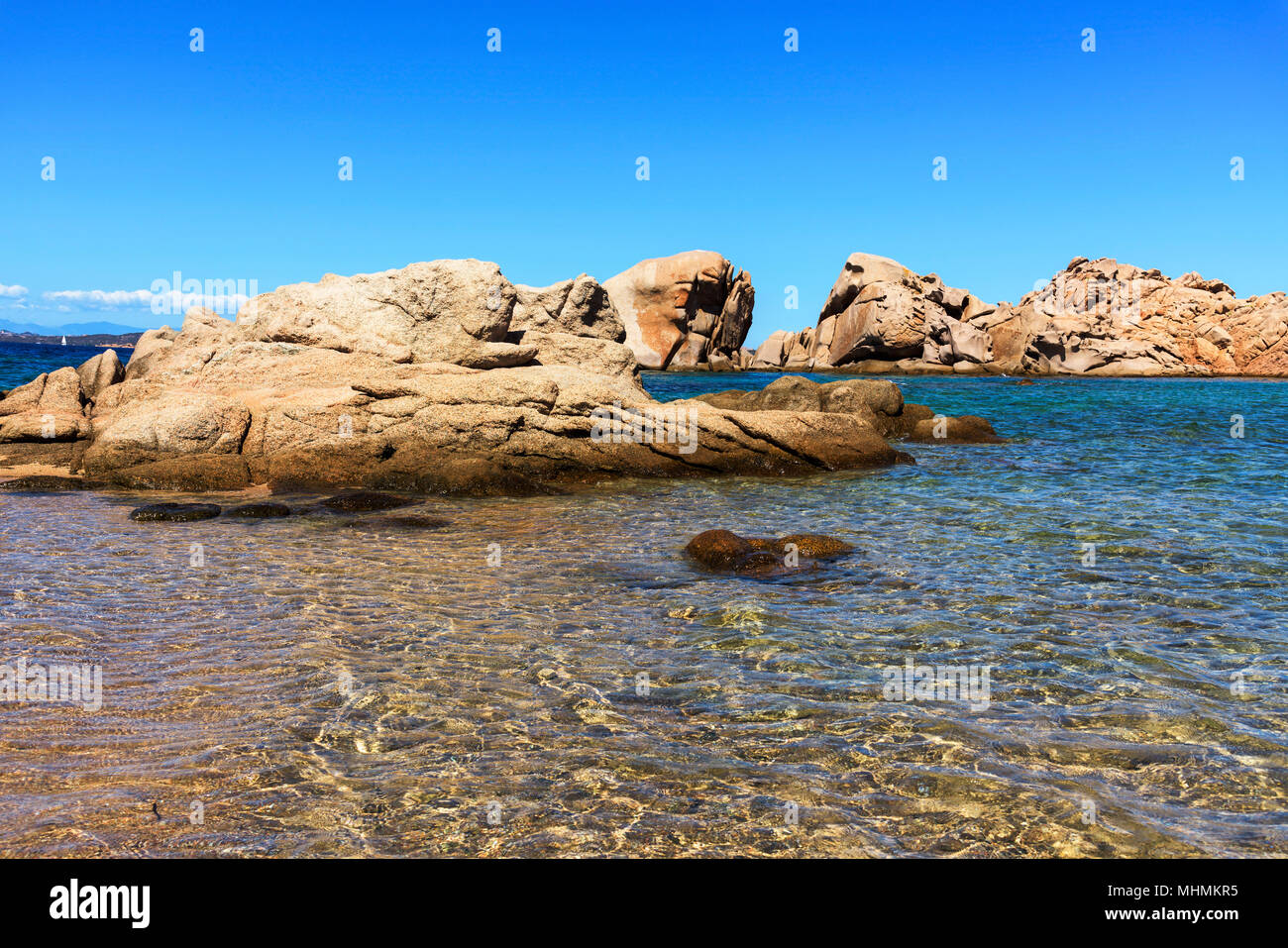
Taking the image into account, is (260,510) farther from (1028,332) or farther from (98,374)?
(1028,332)

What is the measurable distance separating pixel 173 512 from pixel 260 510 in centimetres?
111

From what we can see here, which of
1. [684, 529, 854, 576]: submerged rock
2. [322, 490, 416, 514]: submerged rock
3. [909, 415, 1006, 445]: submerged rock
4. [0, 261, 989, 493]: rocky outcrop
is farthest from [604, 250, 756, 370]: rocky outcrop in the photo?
[684, 529, 854, 576]: submerged rock

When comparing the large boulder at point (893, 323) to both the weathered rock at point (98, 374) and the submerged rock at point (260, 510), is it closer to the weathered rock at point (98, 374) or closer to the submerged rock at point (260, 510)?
the weathered rock at point (98, 374)

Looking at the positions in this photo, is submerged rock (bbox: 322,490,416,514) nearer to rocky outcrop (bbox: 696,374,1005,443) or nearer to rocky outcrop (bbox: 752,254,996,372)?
rocky outcrop (bbox: 696,374,1005,443)

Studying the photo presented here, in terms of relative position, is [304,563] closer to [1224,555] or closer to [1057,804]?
[1057,804]

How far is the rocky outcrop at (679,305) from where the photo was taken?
77812 millimetres

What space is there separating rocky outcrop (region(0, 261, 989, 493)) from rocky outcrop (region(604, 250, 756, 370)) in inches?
2221

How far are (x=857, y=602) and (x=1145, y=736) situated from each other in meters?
3.13

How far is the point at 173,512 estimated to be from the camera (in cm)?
1203

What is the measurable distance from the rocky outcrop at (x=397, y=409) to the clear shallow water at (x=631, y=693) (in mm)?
3433

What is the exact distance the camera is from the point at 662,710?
Answer: 5.70 metres

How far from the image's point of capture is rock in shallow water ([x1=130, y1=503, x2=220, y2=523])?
11883 millimetres

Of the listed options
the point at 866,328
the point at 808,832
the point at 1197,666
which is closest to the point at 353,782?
the point at 808,832

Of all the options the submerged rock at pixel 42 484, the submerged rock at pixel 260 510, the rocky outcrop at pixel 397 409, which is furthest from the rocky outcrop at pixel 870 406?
the submerged rock at pixel 42 484
